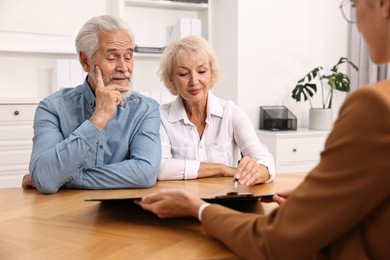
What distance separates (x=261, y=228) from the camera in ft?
2.58

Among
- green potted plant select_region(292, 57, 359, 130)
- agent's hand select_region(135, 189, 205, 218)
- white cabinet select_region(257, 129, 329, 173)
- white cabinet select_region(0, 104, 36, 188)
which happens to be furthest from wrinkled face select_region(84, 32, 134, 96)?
green potted plant select_region(292, 57, 359, 130)

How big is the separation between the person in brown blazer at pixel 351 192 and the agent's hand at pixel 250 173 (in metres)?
0.70

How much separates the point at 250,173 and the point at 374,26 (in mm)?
850

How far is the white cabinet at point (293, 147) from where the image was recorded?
12.0ft

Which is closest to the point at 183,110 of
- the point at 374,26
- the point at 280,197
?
the point at 280,197

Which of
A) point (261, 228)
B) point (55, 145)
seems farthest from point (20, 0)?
point (261, 228)

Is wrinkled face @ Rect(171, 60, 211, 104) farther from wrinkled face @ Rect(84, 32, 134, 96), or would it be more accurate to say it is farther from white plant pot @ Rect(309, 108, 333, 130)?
white plant pot @ Rect(309, 108, 333, 130)

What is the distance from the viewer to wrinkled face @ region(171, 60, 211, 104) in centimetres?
209

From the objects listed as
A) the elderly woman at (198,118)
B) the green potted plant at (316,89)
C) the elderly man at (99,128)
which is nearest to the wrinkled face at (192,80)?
the elderly woman at (198,118)

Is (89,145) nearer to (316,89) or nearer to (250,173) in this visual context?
(250,173)

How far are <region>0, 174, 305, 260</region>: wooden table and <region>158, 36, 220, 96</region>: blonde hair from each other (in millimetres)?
868

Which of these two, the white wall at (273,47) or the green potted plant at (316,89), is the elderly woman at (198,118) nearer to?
the white wall at (273,47)

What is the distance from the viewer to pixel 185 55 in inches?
83.1

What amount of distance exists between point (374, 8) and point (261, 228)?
401 millimetres
